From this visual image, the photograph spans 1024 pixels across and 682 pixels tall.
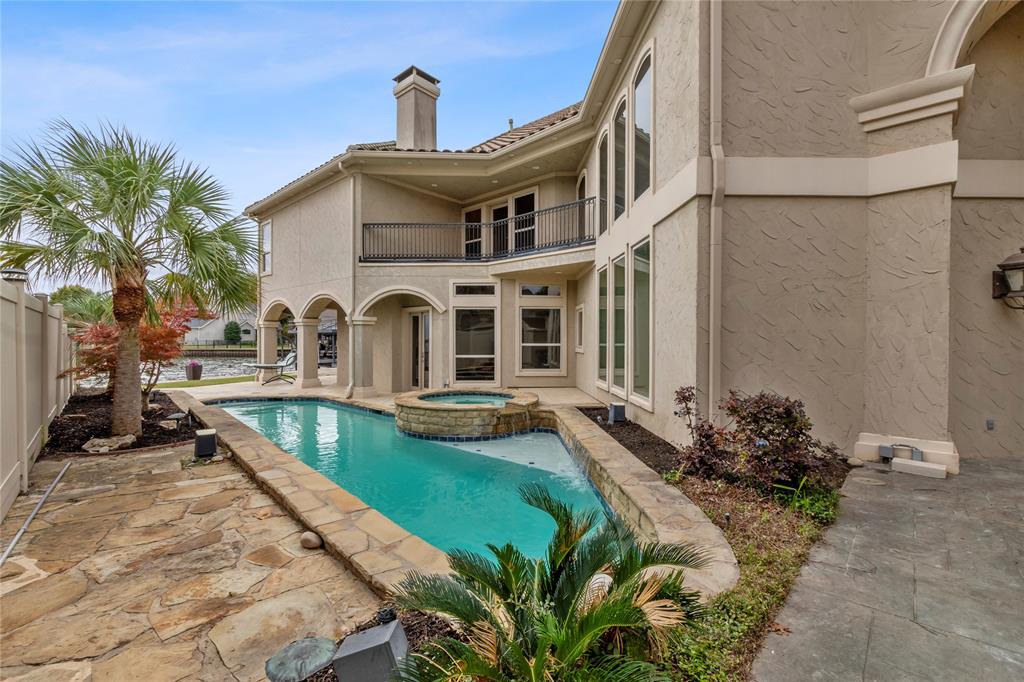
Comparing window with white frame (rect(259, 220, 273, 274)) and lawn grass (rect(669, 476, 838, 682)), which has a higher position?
window with white frame (rect(259, 220, 273, 274))

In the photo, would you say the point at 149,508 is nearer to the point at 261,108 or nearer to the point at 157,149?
the point at 157,149

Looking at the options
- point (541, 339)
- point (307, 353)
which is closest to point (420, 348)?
point (307, 353)

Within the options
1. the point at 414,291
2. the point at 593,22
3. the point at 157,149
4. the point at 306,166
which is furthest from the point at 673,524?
the point at 306,166

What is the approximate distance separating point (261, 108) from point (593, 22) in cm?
979

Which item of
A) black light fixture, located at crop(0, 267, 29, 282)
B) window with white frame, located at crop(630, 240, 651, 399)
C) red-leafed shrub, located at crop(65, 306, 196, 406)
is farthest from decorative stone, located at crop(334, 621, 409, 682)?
red-leafed shrub, located at crop(65, 306, 196, 406)

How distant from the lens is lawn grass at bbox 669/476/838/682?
1.91m

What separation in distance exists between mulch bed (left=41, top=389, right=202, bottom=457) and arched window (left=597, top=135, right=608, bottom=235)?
28.2 ft

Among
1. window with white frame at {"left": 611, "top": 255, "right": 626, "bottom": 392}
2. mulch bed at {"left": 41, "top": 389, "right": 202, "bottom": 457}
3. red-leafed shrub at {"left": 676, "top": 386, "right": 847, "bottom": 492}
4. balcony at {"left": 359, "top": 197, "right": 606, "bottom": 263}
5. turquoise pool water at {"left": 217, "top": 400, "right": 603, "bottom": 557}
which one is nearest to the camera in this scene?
red-leafed shrub at {"left": 676, "top": 386, "right": 847, "bottom": 492}

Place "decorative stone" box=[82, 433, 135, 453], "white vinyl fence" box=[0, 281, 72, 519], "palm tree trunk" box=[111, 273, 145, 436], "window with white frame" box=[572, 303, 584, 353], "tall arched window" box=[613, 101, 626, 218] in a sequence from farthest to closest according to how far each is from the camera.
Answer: "window with white frame" box=[572, 303, 584, 353], "tall arched window" box=[613, 101, 626, 218], "palm tree trunk" box=[111, 273, 145, 436], "decorative stone" box=[82, 433, 135, 453], "white vinyl fence" box=[0, 281, 72, 519]

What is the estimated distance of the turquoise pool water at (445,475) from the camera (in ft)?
15.2

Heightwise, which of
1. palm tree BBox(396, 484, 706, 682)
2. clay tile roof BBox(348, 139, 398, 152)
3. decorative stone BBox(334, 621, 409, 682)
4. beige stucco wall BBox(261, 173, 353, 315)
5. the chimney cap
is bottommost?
decorative stone BBox(334, 621, 409, 682)

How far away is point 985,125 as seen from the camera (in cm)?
531

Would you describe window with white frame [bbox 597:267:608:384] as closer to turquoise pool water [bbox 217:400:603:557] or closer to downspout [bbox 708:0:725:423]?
turquoise pool water [bbox 217:400:603:557]

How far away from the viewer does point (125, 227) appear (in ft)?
18.9
